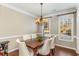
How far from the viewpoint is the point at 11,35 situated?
3020 mm

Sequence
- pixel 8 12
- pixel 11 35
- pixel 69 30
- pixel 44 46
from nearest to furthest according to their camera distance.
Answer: pixel 44 46
pixel 8 12
pixel 11 35
pixel 69 30

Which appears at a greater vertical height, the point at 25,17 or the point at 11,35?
the point at 25,17

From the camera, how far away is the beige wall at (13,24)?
2.67 metres

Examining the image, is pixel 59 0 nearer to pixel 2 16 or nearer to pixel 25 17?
pixel 2 16

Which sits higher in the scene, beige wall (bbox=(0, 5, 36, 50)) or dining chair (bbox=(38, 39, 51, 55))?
beige wall (bbox=(0, 5, 36, 50))

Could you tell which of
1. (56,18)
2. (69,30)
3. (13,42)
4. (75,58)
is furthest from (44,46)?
(56,18)

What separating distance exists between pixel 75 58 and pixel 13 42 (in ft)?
8.95

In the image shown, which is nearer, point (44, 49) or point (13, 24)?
point (44, 49)

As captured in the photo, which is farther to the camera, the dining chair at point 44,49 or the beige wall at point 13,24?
the beige wall at point 13,24

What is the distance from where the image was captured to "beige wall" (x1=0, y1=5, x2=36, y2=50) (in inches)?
105

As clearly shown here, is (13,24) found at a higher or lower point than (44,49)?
higher

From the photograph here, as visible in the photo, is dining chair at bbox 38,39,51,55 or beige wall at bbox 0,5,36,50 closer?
dining chair at bbox 38,39,51,55

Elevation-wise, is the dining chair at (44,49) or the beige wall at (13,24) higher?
the beige wall at (13,24)

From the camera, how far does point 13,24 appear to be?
3086mm
